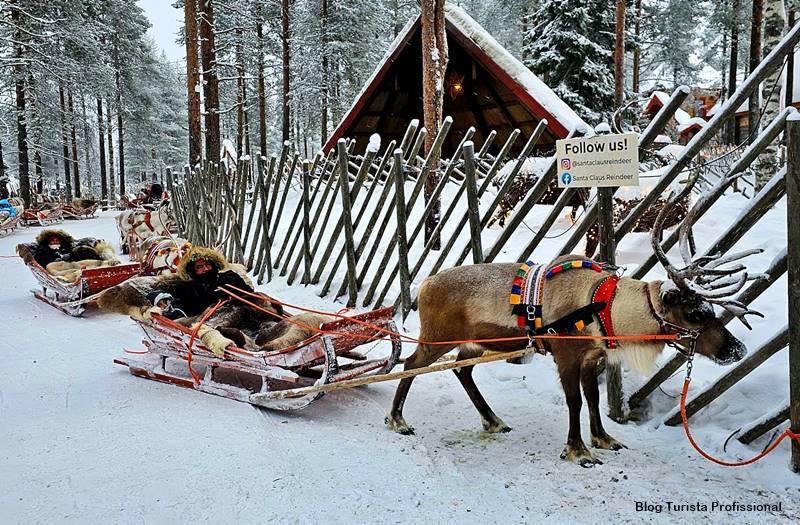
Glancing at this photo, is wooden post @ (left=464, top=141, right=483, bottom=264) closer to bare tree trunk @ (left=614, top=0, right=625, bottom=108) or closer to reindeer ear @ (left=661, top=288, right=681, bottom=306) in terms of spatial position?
reindeer ear @ (left=661, top=288, right=681, bottom=306)

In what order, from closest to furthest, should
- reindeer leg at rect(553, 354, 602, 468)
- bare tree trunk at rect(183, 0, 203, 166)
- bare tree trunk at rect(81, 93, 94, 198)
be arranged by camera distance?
reindeer leg at rect(553, 354, 602, 468)
bare tree trunk at rect(183, 0, 203, 166)
bare tree trunk at rect(81, 93, 94, 198)

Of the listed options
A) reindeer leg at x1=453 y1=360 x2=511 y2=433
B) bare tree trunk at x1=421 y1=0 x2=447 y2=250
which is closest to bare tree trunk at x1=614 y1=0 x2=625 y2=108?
bare tree trunk at x1=421 y1=0 x2=447 y2=250

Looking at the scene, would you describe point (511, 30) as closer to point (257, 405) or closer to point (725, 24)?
point (725, 24)

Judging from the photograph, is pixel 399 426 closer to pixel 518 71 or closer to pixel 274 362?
pixel 274 362

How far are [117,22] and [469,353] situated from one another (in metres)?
33.9

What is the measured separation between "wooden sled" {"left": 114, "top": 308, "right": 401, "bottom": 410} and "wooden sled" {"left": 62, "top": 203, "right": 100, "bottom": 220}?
76.7ft

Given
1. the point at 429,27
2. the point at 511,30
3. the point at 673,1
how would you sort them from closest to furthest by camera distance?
the point at 429,27
the point at 673,1
the point at 511,30

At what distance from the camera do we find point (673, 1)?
2684 cm

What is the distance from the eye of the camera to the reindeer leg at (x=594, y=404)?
314 centimetres

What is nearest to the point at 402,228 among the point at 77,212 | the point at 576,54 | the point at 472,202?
the point at 472,202

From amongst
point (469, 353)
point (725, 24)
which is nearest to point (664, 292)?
point (469, 353)

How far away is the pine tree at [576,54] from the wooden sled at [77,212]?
21.4 meters

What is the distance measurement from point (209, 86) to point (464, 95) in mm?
7217

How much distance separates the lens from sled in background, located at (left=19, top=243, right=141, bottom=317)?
7.04 m
